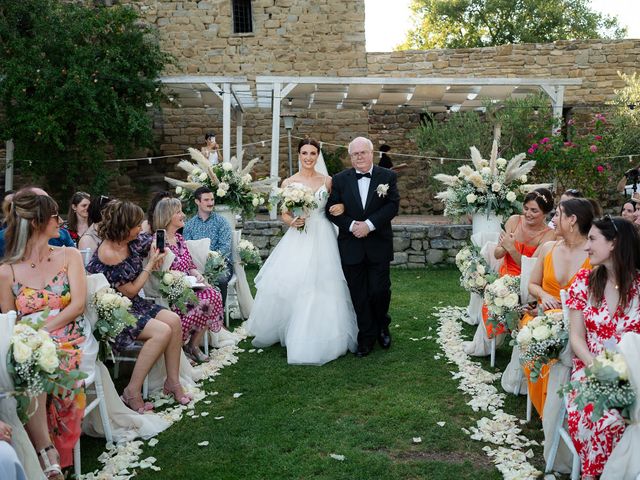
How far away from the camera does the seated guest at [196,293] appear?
5910mm

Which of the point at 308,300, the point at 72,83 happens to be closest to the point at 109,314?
the point at 308,300

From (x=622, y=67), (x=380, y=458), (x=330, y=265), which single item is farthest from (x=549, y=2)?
(x=380, y=458)

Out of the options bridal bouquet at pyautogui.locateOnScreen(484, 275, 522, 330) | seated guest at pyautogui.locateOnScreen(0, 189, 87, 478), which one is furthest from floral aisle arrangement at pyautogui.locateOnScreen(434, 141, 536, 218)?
seated guest at pyautogui.locateOnScreen(0, 189, 87, 478)

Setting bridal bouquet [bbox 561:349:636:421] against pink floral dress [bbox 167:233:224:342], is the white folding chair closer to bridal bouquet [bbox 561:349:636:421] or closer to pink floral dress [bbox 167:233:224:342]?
bridal bouquet [bbox 561:349:636:421]

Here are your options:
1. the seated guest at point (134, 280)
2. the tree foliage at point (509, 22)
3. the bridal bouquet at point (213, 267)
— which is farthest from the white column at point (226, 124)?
the tree foliage at point (509, 22)

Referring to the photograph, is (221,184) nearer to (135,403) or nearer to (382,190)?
(382,190)

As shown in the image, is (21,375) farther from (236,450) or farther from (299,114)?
(299,114)

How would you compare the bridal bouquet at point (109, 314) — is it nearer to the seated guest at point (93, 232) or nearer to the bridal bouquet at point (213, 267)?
the seated guest at point (93, 232)

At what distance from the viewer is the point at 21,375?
306 cm

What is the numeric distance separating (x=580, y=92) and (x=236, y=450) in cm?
1613

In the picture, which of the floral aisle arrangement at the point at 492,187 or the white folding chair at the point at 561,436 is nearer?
the white folding chair at the point at 561,436

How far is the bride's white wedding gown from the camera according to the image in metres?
6.06

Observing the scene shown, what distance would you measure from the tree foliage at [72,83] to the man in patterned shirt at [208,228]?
7.07m

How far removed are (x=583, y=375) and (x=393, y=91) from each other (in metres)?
11.0
